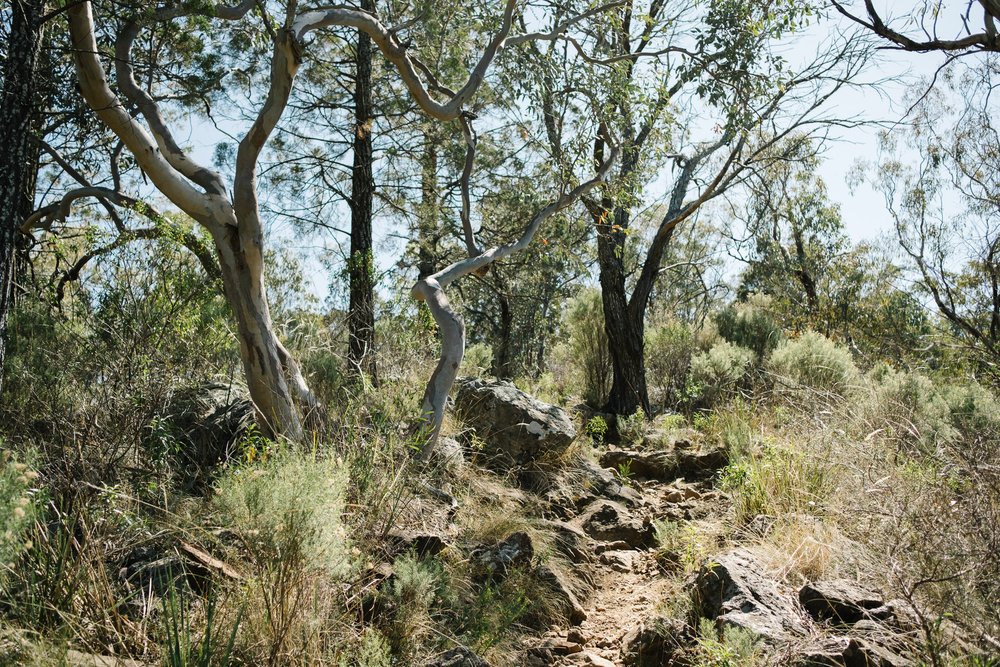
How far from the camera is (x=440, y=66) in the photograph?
939cm

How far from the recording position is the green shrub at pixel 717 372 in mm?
11266

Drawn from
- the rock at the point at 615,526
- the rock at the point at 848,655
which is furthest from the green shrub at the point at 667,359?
the rock at the point at 848,655

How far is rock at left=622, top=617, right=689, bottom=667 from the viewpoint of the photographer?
4227 millimetres

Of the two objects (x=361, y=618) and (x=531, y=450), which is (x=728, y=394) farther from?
(x=361, y=618)

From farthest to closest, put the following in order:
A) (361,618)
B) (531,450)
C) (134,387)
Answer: (531,450) < (134,387) < (361,618)

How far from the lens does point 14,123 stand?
16.9 feet

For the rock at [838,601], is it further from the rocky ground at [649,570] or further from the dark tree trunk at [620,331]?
the dark tree trunk at [620,331]

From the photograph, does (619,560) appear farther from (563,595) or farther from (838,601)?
(838,601)

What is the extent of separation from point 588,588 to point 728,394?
626cm

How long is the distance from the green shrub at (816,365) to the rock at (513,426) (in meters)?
4.67

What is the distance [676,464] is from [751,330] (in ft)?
26.8

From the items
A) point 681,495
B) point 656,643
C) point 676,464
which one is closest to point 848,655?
point 656,643

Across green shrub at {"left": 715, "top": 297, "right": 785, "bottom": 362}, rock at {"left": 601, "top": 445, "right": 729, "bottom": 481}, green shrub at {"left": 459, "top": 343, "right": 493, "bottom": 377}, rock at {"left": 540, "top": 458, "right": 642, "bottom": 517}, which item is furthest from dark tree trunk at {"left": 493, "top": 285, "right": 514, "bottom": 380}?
rock at {"left": 540, "top": 458, "right": 642, "bottom": 517}

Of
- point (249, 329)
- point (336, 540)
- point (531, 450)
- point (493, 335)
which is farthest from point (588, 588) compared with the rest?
point (493, 335)
